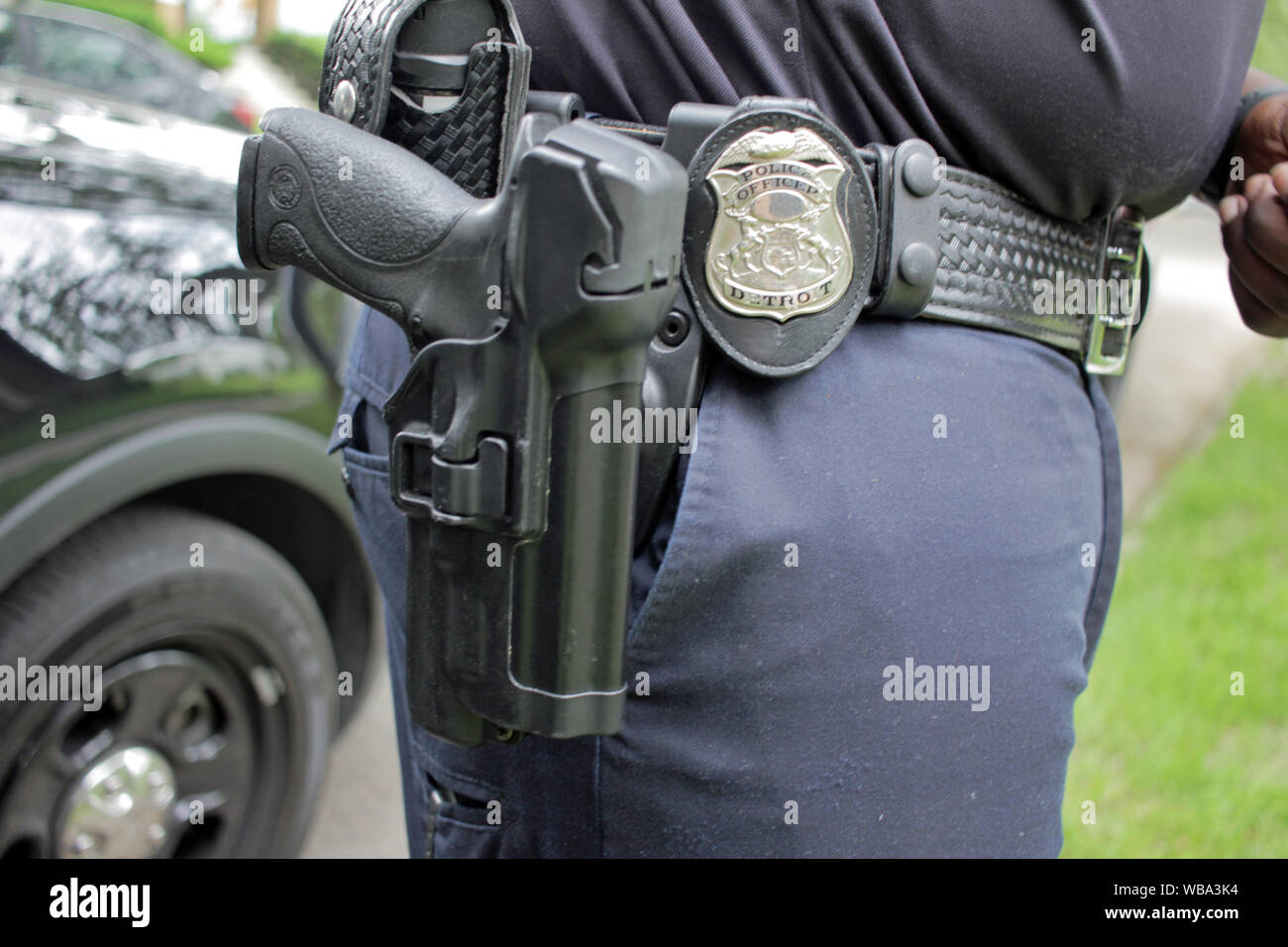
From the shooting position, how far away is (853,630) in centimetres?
107

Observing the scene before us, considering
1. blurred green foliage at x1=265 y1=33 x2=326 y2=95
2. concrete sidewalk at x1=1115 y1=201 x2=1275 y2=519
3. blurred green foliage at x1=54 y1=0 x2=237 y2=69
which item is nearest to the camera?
blurred green foliage at x1=265 y1=33 x2=326 y2=95

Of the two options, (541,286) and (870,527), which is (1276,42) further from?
(541,286)

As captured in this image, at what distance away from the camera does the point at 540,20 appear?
1.15 metres

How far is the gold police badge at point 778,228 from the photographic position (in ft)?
3.39

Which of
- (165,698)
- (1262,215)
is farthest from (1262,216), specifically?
(165,698)

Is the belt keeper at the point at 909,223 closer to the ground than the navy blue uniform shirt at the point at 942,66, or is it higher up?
closer to the ground

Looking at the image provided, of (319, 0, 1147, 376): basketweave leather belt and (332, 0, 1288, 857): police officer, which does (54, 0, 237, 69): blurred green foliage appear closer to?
(319, 0, 1147, 376): basketweave leather belt

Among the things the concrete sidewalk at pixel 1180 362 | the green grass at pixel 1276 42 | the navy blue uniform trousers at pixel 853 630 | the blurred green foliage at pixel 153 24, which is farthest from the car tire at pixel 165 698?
the green grass at pixel 1276 42

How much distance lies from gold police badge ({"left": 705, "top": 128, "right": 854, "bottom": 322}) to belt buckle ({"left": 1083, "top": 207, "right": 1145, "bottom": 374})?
1.24 feet

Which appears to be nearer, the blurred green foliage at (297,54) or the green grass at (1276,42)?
the blurred green foliage at (297,54)

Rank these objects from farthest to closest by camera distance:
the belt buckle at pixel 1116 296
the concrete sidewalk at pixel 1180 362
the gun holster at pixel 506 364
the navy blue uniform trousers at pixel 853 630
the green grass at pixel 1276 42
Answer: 1. the green grass at pixel 1276 42
2. the concrete sidewalk at pixel 1180 362
3. the belt buckle at pixel 1116 296
4. the navy blue uniform trousers at pixel 853 630
5. the gun holster at pixel 506 364

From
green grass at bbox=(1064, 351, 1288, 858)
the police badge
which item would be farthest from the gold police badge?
green grass at bbox=(1064, 351, 1288, 858)

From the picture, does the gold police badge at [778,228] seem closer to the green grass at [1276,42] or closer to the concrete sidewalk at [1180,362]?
the concrete sidewalk at [1180,362]

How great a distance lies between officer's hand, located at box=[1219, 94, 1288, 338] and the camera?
4.31ft
